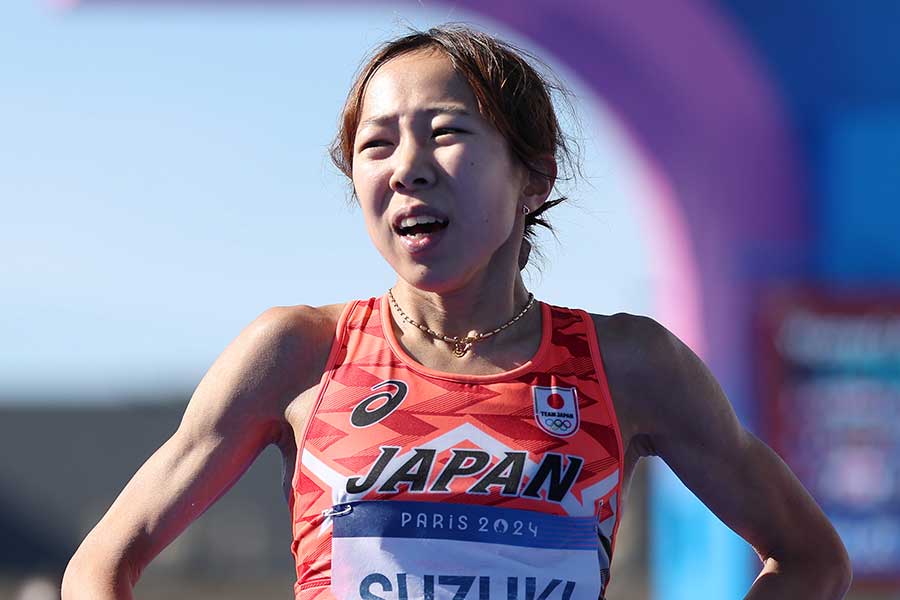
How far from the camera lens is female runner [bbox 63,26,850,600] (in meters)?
1.72

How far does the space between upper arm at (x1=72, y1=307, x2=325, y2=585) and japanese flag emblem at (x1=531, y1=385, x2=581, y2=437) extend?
1.03ft

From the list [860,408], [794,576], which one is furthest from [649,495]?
[794,576]

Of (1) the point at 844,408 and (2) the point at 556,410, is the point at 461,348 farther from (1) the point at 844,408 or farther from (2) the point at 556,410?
(1) the point at 844,408

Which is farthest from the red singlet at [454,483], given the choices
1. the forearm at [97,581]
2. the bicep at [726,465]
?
the forearm at [97,581]

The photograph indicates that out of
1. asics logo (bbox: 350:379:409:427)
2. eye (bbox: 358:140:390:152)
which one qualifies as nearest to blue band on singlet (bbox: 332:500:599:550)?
asics logo (bbox: 350:379:409:427)

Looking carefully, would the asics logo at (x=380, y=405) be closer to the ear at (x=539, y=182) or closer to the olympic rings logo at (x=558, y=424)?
the olympic rings logo at (x=558, y=424)

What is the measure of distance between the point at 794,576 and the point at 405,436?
63 cm

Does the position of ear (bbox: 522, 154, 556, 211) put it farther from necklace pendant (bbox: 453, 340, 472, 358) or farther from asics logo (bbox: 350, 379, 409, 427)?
asics logo (bbox: 350, 379, 409, 427)

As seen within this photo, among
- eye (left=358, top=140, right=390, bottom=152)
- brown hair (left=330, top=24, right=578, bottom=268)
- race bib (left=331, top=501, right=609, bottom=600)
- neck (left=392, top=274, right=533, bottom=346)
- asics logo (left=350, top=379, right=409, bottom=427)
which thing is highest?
brown hair (left=330, top=24, right=578, bottom=268)

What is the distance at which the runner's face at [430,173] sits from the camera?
1773 millimetres

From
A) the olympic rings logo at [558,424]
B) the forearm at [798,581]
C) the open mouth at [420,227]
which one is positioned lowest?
the forearm at [798,581]

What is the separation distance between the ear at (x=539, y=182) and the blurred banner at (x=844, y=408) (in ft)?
13.9

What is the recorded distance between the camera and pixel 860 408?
6.16 meters

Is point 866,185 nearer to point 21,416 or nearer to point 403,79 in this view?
point 403,79
